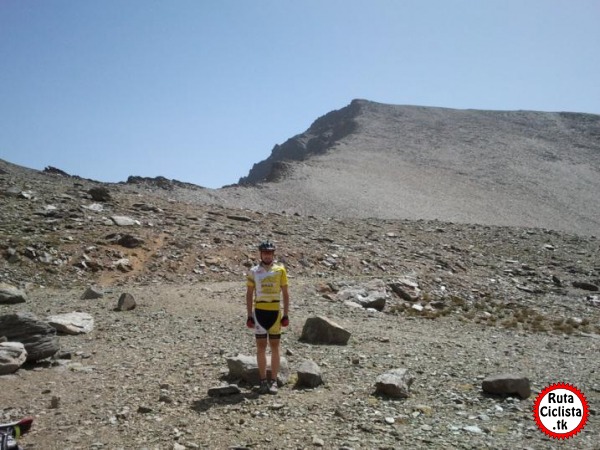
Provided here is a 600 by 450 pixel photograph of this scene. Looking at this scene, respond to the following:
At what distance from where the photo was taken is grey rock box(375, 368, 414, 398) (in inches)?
276

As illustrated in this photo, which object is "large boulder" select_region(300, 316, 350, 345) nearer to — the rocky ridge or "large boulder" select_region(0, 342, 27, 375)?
the rocky ridge

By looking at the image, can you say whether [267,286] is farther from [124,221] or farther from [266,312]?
[124,221]

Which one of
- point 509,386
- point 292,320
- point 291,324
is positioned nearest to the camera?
point 509,386

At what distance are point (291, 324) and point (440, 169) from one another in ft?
198

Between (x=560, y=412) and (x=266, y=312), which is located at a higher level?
(x=266, y=312)

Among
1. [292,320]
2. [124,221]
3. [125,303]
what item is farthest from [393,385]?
[124,221]

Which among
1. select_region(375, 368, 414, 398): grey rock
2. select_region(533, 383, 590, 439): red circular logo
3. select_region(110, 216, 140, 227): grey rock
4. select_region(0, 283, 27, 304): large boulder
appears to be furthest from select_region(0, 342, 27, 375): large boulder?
select_region(110, 216, 140, 227): grey rock

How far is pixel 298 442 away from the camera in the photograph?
5551mm

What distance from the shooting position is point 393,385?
7004 mm

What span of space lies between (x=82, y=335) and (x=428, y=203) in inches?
1795

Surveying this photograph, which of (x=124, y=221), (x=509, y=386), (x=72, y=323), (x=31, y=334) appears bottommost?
(x=509, y=386)

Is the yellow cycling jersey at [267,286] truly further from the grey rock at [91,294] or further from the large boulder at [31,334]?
the grey rock at [91,294]

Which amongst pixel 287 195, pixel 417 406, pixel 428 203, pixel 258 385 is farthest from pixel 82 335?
pixel 428 203

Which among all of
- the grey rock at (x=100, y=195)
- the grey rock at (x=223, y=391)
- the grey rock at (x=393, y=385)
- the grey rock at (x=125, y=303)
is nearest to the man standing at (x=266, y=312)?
the grey rock at (x=223, y=391)
